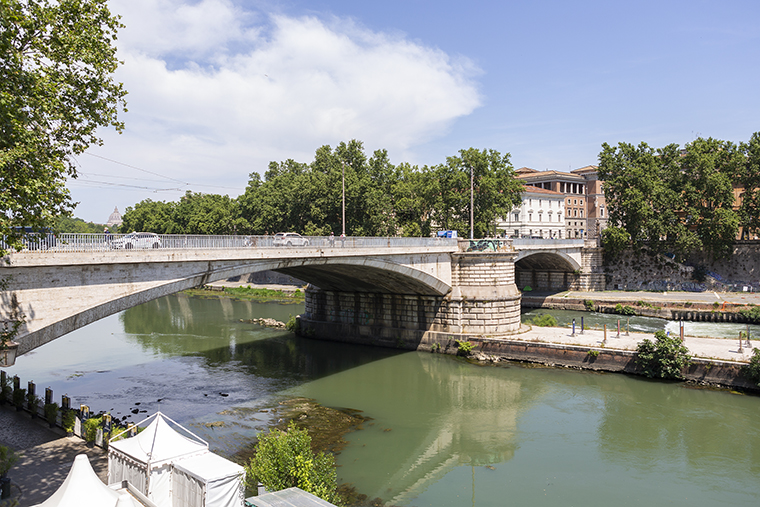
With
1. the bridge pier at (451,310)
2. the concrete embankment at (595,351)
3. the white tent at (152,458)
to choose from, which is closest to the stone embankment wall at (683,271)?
the concrete embankment at (595,351)

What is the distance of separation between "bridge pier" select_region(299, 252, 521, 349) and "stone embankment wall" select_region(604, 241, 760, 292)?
97.0ft

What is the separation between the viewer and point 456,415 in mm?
20969

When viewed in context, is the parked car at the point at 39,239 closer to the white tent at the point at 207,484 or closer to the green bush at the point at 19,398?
the green bush at the point at 19,398

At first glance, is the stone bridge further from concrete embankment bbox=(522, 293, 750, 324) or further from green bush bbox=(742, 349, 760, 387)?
concrete embankment bbox=(522, 293, 750, 324)

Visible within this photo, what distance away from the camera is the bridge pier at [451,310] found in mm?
30609

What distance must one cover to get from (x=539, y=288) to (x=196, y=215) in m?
50.2

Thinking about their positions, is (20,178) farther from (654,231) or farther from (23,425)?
(654,231)

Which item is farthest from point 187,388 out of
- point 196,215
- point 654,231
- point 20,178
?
point 196,215

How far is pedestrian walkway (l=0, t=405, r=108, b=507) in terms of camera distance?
1110 centimetres

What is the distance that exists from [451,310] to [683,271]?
117 feet

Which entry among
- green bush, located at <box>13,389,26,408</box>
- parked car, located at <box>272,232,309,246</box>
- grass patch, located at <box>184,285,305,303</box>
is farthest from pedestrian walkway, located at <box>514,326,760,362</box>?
grass patch, located at <box>184,285,305,303</box>

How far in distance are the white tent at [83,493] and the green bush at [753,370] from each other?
22854 mm

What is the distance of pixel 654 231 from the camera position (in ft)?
175

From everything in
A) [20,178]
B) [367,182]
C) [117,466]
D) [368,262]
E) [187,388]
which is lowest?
[187,388]
